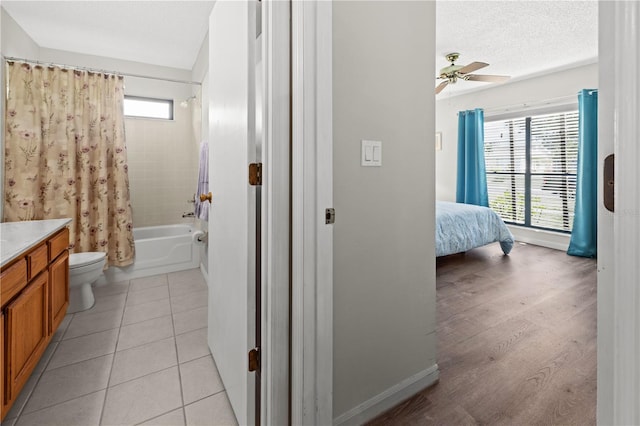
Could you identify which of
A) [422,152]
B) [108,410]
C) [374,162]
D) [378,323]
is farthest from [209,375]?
[422,152]

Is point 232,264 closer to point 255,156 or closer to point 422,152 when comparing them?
point 255,156

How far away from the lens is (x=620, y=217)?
1.30 feet

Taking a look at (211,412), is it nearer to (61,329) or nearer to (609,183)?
(61,329)

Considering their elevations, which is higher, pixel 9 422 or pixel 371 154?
pixel 371 154

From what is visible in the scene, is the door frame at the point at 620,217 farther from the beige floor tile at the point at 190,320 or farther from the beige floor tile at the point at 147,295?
the beige floor tile at the point at 147,295

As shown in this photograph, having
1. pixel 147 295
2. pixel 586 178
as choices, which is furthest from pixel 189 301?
pixel 586 178

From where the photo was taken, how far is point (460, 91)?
17.5ft

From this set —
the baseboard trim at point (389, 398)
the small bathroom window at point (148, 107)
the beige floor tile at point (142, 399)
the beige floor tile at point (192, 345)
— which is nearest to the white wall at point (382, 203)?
the baseboard trim at point (389, 398)

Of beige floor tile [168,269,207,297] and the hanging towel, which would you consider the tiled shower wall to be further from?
the hanging towel

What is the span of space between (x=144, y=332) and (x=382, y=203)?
76.7 inches

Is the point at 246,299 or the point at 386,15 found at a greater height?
the point at 386,15

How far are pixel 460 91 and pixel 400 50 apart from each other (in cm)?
457

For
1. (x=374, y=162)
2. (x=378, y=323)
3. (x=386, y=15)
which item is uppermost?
(x=386, y=15)

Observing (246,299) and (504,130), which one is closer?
(246,299)
